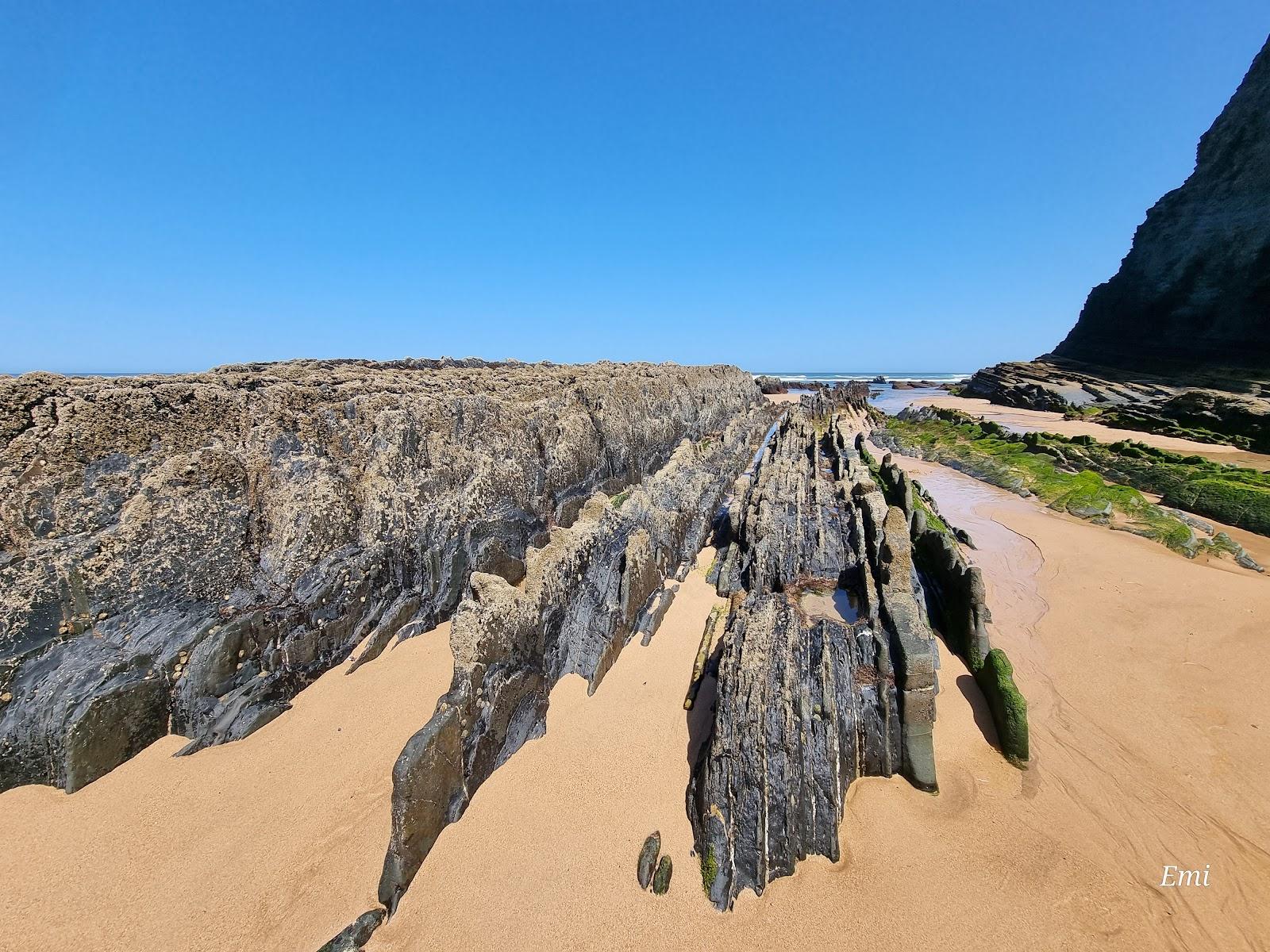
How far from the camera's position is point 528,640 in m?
6.01

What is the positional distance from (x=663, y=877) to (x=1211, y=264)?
54996 millimetres

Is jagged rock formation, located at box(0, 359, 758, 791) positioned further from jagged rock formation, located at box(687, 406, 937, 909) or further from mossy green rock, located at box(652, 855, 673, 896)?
jagged rock formation, located at box(687, 406, 937, 909)

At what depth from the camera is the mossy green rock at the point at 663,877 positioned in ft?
13.7

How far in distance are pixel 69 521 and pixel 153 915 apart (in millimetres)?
4200

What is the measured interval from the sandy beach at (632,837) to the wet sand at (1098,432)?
18623 millimetres

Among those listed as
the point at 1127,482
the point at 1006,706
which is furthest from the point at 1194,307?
the point at 1006,706

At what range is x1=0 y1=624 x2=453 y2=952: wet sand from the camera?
3893mm

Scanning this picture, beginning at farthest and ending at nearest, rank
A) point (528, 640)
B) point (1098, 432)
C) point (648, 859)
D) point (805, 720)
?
point (1098, 432), point (528, 640), point (805, 720), point (648, 859)

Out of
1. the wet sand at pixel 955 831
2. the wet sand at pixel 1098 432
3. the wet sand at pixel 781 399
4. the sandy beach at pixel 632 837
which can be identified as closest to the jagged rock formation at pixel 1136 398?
the wet sand at pixel 1098 432

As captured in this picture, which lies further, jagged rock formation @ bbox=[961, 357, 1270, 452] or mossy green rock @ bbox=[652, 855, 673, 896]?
jagged rock formation @ bbox=[961, 357, 1270, 452]

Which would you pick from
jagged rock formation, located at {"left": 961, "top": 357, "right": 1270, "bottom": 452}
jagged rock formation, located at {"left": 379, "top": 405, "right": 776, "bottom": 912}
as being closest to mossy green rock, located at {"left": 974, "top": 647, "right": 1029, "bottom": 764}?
jagged rock formation, located at {"left": 379, "top": 405, "right": 776, "bottom": 912}

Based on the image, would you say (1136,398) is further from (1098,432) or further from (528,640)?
(528,640)

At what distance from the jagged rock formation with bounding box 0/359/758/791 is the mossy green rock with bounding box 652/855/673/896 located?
6.67 ft

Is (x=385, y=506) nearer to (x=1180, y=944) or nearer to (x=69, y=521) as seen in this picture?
(x=69, y=521)
